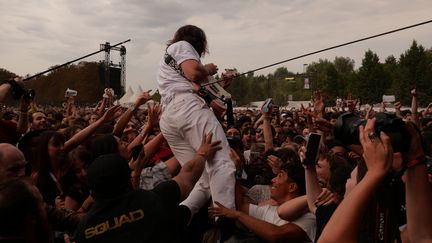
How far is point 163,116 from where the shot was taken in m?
4.59

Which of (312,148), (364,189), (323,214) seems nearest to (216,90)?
(312,148)

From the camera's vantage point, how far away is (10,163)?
11.7 ft

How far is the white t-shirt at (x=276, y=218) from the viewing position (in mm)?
3803

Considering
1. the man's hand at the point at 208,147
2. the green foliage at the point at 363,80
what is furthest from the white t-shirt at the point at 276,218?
the green foliage at the point at 363,80

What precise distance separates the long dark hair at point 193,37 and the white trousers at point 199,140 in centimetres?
53

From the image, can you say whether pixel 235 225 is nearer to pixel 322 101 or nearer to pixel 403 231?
pixel 403 231

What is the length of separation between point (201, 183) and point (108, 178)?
1.71 metres

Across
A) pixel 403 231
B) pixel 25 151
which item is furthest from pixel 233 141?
pixel 403 231

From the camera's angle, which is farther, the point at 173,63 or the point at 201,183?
the point at 201,183

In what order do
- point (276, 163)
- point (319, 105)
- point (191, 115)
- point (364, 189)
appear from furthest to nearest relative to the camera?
point (319, 105)
point (276, 163)
point (191, 115)
point (364, 189)

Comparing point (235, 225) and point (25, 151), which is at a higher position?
point (25, 151)

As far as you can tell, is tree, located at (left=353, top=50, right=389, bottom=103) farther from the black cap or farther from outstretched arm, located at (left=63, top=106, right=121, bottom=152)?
the black cap

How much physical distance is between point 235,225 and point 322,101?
2578mm

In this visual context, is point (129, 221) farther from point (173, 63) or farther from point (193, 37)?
point (193, 37)
